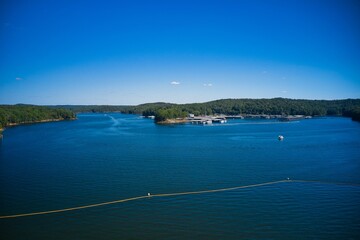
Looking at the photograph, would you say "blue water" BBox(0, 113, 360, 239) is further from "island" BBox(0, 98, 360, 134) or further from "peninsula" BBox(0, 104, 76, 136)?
"island" BBox(0, 98, 360, 134)

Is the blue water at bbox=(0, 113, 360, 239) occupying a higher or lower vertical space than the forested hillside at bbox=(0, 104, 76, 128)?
lower

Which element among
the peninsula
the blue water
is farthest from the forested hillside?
the blue water

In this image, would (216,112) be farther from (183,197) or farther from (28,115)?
(183,197)

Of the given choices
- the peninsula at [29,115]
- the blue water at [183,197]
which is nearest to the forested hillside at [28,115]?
the peninsula at [29,115]

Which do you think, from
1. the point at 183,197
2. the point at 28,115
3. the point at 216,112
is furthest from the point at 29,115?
the point at 183,197

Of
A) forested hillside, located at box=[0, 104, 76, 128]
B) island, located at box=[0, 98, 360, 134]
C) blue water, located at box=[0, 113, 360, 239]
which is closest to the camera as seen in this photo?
blue water, located at box=[0, 113, 360, 239]

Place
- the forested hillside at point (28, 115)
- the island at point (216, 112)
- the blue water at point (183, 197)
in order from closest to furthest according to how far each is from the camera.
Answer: the blue water at point (183, 197)
the forested hillside at point (28, 115)
the island at point (216, 112)

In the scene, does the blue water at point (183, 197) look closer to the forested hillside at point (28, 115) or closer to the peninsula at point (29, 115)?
the forested hillside at point (28, 115)

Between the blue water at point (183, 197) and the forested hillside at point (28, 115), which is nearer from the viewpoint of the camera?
the blue water at point (183, 197)

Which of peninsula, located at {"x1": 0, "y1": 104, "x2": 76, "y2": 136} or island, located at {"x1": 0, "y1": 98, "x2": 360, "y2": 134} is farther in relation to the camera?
island, located at {"x1": 0, "y1": 98, "x2": 360, "y2": 134}

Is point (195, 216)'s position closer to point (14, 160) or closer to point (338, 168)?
point (338, 168)

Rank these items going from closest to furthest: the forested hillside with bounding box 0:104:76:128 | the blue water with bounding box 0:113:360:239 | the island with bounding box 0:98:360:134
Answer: the blue water with bounding box 0:113:360:239 → the forested hillside with bounding box 0:104:76:128 → the island with bounding box 0:98:360:134
